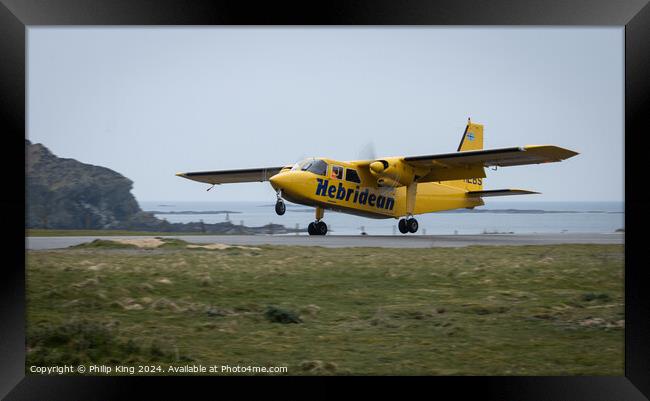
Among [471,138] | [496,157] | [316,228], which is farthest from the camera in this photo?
[471,138]

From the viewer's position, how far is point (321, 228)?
23.2 m

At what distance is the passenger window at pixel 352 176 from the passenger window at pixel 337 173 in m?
0.27

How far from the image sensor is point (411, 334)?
9961mm

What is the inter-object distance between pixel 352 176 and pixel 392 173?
4.81 feet

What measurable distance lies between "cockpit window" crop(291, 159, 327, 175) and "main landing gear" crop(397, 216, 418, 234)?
3965 millimetres

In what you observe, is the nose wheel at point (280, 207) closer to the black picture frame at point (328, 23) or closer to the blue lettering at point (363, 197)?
the blue lettering at point (363, 197)

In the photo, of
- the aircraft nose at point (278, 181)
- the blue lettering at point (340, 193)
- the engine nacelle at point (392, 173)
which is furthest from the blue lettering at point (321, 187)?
the engine nacelle at point (392, 173)

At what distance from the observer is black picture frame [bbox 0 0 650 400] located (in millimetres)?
7543

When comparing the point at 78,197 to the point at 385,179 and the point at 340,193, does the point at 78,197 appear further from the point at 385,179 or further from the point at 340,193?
the point at 385,179

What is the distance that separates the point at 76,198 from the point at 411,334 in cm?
1632

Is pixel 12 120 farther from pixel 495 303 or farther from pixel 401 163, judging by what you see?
pixel 401 163

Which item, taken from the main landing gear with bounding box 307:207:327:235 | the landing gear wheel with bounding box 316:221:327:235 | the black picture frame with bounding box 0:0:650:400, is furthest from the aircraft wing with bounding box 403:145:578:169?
the black picture frame with bounding box 0:0:650:400

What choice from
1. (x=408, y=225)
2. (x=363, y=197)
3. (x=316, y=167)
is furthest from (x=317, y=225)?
(x=408, y=225)

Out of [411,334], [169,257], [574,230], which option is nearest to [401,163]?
[574,230]
